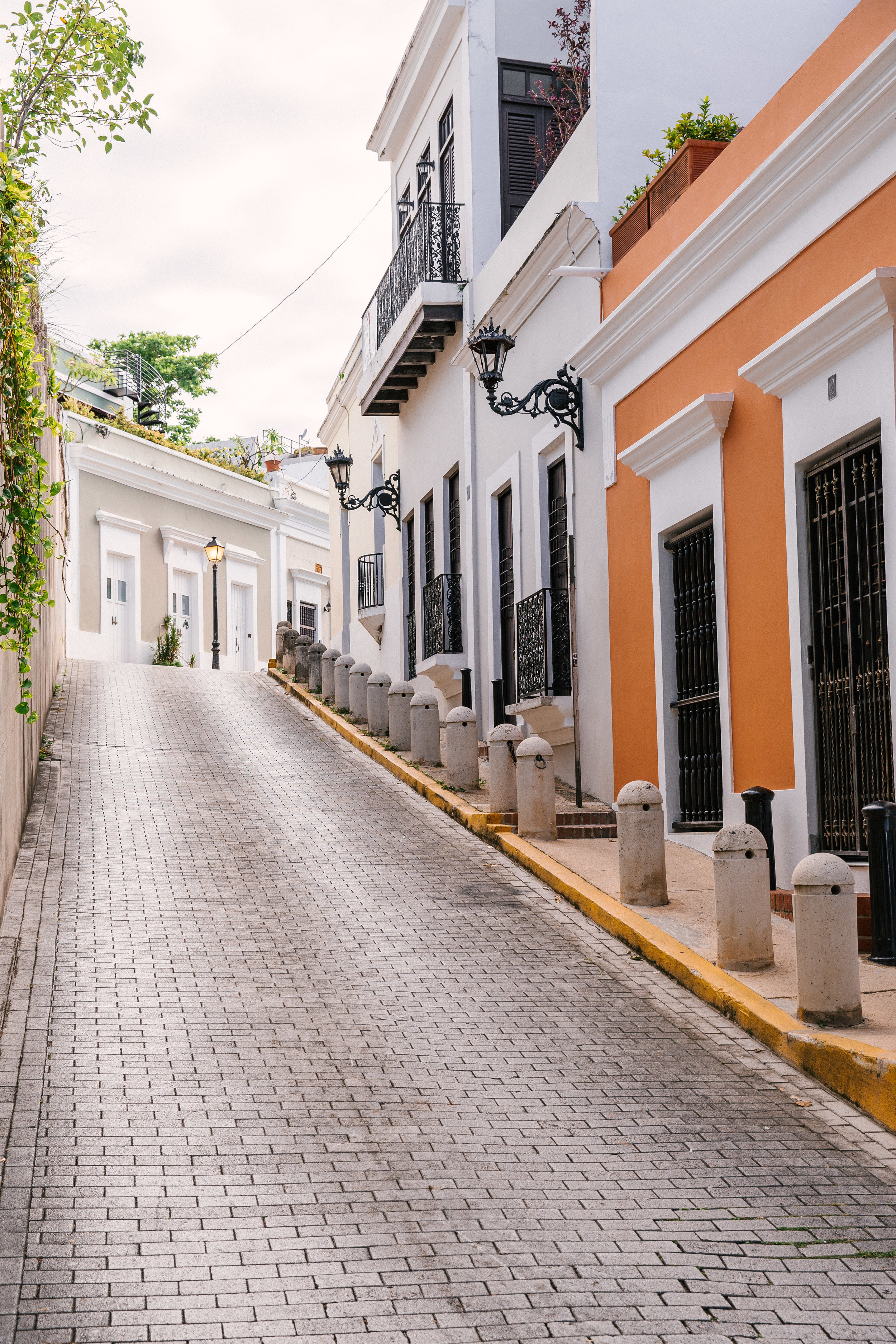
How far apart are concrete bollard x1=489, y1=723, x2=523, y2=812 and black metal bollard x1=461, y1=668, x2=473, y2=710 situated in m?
5.47

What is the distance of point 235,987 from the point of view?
24.7 feet

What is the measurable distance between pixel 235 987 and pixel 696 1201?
3.26 meters

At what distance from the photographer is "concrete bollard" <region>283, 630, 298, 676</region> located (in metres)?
24.5

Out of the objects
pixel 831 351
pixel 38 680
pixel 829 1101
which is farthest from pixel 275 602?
pixel 829 1101

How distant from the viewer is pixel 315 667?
2294 cm

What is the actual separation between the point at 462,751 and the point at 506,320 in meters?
5.61

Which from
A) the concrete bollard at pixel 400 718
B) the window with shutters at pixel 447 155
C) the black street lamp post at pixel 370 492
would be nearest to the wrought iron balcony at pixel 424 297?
the window with shutters at pixel 447 155

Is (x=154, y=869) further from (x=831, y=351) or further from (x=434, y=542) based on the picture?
(x=434, y=542)

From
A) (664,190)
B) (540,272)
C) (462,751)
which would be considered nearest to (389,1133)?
(462,751)

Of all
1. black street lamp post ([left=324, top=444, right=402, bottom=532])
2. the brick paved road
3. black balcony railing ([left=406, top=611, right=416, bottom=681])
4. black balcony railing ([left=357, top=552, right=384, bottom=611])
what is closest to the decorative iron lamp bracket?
the brick paved road

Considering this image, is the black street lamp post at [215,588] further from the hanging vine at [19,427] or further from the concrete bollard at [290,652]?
the hanging vine at [19,427]

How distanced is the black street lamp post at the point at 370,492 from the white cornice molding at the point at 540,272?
3.87 meters

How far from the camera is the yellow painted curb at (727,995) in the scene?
5969 mm

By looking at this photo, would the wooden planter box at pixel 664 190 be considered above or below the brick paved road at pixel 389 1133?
above
